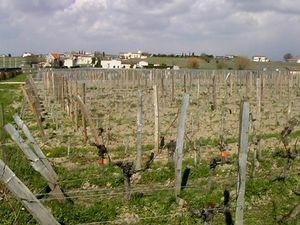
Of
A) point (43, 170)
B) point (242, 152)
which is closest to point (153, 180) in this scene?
point (43, 170)

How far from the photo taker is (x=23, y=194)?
201 inches

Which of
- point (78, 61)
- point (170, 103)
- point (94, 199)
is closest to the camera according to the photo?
point (94, 199)

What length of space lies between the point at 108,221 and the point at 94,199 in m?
0.77

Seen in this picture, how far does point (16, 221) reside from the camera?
661cm

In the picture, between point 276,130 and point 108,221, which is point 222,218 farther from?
point 276,130

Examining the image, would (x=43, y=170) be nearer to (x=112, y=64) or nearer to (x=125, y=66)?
(x=112, y=64)

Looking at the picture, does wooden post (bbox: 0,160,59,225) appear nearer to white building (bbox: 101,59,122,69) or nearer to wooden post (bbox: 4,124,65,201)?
wooden post (bbox: 4,124,65,201)

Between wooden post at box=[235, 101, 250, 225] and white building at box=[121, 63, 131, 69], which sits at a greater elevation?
wooden post at box=[235, 101, 250, 225]

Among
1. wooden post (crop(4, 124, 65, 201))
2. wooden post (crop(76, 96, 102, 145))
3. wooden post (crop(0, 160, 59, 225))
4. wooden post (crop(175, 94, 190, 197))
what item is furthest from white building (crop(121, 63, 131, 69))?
wooden post (crop(0, 160, 59, 225))

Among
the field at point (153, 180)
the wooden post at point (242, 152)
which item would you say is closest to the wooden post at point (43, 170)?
the field at point (153, 180)

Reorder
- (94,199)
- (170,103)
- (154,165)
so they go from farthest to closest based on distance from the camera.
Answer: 1. (170,103)
2. (154,165)
3. (94,199)

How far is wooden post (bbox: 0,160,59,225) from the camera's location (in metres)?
4.98

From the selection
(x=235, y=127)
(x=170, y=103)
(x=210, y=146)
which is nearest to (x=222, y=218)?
(x=210, y=146)

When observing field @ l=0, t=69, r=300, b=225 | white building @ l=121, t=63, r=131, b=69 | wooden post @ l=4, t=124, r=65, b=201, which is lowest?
white building @ l=121, t=63, r=131, b=69
